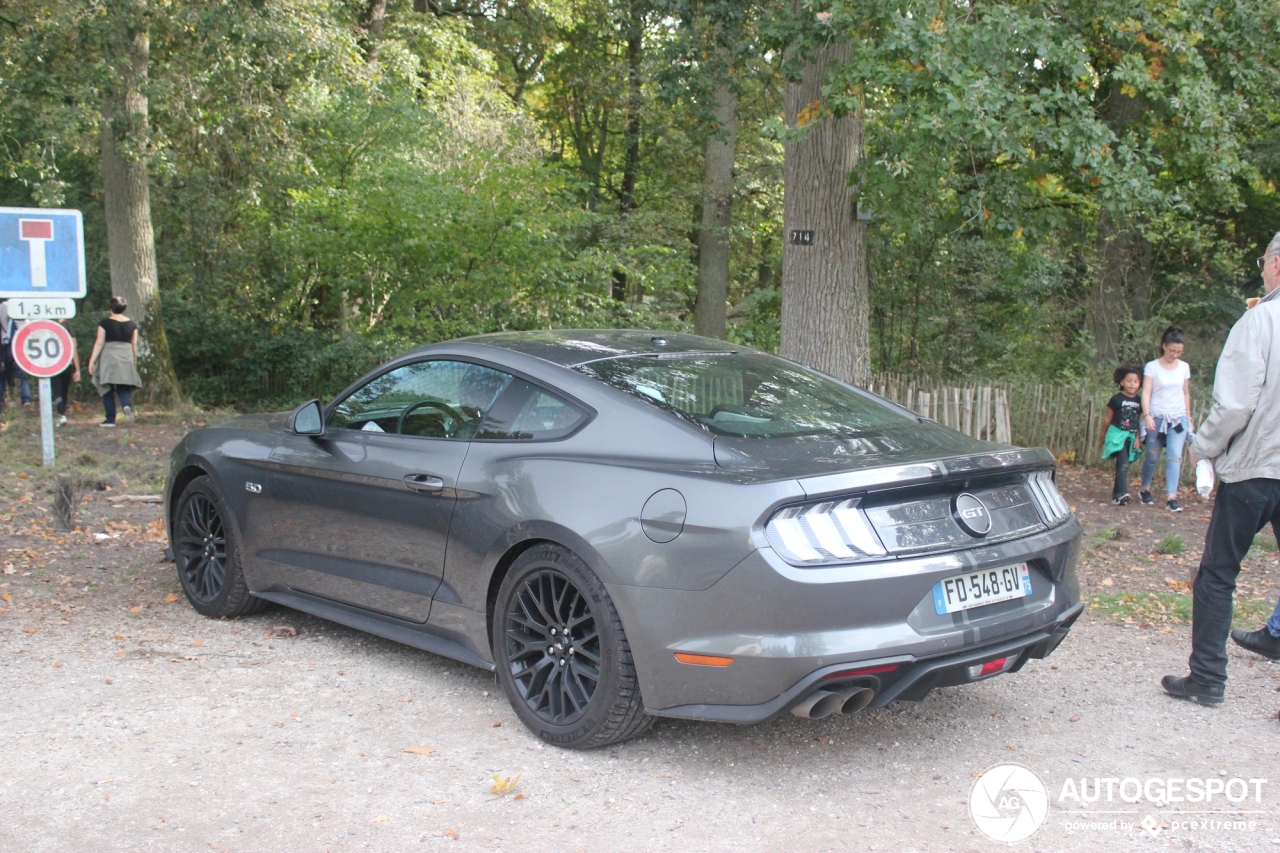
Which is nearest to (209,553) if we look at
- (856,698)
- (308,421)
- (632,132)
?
(308,421)

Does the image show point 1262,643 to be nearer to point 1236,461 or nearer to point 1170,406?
point 1236,461

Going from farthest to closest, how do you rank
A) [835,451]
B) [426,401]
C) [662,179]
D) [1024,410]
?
1. [662,179]
2. [1024,410]
3. [426,401]
4. [835,451]

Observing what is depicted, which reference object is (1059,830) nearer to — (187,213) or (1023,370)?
(1023,370)

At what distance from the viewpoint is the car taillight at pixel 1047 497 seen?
4309 millimetres

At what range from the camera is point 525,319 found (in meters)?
15.7

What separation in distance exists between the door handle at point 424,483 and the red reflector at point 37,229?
6909 mm

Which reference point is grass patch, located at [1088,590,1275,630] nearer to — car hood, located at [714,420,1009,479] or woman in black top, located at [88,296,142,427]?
car hood, located at [714,420,1009,479]

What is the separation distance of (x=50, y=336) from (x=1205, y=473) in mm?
9424

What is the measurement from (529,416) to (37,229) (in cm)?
741

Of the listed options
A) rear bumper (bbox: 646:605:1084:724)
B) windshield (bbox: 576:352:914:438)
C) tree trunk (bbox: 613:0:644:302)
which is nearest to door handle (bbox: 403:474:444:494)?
windshield (bbox: 576:352:914:438)

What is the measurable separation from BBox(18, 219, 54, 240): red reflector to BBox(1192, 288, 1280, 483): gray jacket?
9342 millimetres

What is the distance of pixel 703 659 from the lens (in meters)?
3.73

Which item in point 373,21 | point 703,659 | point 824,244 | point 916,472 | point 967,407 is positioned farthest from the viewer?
point 373,21

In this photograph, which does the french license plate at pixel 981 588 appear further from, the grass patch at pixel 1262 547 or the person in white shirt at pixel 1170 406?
the person in white shirt at pixel 1170 406
